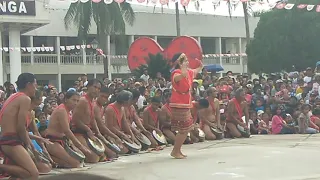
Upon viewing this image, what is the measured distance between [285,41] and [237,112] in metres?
22.9

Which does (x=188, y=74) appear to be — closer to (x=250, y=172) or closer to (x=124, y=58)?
(x=250, y=172)

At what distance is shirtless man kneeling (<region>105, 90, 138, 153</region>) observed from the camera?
10.0 meters

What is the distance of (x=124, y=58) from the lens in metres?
35.9

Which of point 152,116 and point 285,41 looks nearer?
point 152,116

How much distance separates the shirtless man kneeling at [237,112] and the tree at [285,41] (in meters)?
22.0

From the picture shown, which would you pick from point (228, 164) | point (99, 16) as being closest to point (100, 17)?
point (99, 16)

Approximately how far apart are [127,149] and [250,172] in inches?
127

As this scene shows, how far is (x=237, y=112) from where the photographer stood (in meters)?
12.8

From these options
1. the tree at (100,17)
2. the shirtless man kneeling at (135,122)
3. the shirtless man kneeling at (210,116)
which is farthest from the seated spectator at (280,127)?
the tree at (100,17)

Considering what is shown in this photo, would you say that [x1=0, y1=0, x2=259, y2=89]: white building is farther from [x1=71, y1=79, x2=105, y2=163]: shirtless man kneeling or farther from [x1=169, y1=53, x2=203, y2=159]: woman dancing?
[x1=169, y1=53, x2=203, y2=159]: woman dancing

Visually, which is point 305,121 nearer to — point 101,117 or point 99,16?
point 101,117

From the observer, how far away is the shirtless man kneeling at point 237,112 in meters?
12.6

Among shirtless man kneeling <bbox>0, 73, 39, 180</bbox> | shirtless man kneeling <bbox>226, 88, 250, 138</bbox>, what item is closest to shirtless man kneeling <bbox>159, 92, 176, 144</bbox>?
shirtless man kneeling <bbox>226, 88, 250, 138</bbox>

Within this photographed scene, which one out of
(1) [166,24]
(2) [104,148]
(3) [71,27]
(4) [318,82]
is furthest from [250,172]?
(1) [166,24]
